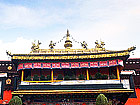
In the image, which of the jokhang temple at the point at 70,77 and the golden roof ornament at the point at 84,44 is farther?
the golden roof ornament at the point at 84,44

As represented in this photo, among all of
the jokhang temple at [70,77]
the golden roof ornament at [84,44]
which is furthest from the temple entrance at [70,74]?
the golden roof ornament at [84,44]

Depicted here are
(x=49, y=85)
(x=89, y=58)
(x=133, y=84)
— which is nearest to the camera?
(x=49, y=85)

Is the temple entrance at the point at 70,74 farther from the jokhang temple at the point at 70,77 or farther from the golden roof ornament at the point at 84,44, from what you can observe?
the golden roof ornament at the point at 84,44

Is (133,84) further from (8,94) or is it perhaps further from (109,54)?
(8,94)

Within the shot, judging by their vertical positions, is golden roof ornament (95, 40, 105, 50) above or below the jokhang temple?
above

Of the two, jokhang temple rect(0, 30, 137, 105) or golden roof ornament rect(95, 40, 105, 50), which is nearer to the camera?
jokhang temple rect(0, 30, 137, 105)

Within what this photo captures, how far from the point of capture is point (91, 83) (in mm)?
19172

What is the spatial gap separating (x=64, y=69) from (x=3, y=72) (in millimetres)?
9283

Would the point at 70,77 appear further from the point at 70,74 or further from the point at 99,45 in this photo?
the point at 99,45

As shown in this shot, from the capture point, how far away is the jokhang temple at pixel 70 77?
18.3 meters

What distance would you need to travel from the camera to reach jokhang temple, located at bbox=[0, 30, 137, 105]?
720 inches

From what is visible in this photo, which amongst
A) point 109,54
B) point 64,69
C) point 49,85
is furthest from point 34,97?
point 109,54

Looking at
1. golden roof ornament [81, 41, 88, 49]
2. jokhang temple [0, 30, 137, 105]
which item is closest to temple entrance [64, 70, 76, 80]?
jokhang temple [0, 30, 137, 105]

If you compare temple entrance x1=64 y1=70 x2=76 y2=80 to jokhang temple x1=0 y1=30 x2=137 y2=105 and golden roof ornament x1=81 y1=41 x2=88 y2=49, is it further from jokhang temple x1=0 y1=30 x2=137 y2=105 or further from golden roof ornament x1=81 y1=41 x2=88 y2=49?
golden roof ornament x1=81 y1=41 x2=88 y2=49
